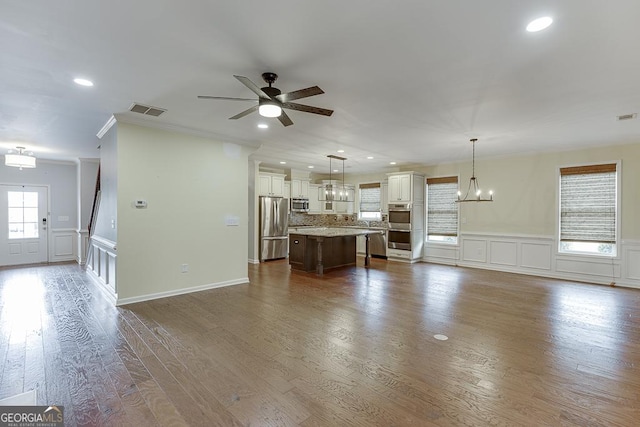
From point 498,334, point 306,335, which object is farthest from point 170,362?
point 498,334

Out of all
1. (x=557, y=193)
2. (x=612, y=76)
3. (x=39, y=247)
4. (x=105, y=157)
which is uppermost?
(x=612, y=76)

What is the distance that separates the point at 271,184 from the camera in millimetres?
8047

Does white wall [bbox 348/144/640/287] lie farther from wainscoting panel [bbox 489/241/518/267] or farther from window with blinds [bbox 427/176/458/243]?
window with blinds [bbox 427/176/458/243]

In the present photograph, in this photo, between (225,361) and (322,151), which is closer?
(225,361)

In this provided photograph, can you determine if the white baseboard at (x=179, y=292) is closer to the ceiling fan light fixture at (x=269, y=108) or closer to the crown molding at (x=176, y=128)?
the crown molding at (x=176, y=128)

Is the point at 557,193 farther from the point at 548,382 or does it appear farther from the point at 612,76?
the point at 548,382

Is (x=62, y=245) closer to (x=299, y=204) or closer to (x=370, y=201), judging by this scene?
(x=299, y=204)

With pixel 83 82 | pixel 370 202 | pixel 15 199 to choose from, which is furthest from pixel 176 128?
pixel 370 202

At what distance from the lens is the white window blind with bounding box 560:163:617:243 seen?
5588 millimetres

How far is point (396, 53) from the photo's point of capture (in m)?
2.41

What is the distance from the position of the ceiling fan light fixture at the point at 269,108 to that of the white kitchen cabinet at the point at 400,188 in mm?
5662

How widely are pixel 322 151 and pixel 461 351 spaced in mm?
4440

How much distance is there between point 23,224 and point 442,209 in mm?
10336

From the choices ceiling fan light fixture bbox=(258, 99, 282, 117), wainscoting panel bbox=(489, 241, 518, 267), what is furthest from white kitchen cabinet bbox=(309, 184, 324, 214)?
ceiling fan light fixture bbox=(258, 99, 282, 117)
